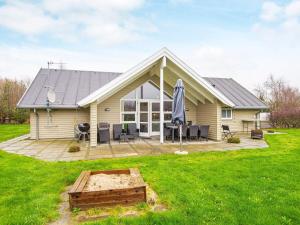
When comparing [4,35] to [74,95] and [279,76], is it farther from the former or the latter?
[279,76]

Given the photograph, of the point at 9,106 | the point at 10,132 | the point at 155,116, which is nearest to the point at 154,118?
the point at 155,116

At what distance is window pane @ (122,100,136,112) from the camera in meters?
12.5

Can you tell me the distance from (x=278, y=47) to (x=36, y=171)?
1908 centimetres

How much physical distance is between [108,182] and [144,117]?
8435mm

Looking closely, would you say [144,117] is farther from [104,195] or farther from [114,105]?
[104,195]

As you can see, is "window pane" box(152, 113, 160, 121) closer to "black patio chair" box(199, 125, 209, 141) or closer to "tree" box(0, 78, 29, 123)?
"black patio chair" box(199, 125, 209, 141)

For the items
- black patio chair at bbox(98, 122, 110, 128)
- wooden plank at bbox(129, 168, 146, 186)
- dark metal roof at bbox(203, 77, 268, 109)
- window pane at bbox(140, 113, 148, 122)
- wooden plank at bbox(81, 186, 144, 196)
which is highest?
dark metal roof at bbox(203, 77, 268, 109)

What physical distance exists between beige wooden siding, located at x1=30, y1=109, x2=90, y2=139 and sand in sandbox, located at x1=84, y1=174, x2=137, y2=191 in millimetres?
8828

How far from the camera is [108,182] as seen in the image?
4.28 m

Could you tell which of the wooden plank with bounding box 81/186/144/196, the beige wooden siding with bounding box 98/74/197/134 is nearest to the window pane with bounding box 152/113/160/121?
the beige wooden siding with bounding box 98/74/197/134

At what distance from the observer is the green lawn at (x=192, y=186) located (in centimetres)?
321

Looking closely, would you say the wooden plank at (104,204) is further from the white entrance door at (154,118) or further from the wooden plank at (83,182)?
the white entrance door at (154,118)

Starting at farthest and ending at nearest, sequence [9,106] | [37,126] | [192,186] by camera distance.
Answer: [9,106] < [37,126] < [192,186]

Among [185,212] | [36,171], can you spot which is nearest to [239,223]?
[185,212]
